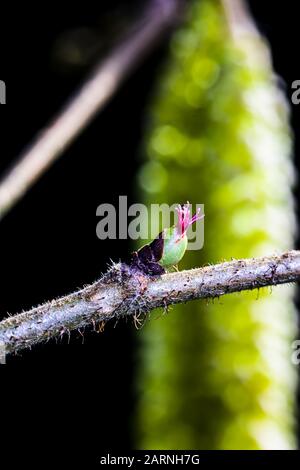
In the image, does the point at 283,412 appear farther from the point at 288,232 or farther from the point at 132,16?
the point at 132,16

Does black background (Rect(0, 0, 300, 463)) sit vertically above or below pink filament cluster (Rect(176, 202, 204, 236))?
above

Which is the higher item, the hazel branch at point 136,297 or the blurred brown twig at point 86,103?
the blurred brown twig at point 86,103

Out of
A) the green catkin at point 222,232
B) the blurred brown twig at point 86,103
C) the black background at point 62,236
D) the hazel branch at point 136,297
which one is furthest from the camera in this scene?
the black background at point 62,236

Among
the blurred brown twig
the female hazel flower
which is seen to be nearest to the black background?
the blurred brown twig

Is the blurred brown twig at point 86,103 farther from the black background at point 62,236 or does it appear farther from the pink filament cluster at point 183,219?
the pink filament cluster at point 183,219

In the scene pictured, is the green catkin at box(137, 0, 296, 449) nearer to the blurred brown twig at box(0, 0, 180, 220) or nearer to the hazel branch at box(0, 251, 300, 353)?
the blurred brown twig at box(0, 0, 180, 220)

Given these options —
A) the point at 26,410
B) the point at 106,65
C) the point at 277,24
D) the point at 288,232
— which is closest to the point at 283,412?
the point at 288,232

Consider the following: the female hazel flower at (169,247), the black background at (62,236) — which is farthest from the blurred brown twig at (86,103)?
the female hazel flower at (169,247)
